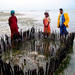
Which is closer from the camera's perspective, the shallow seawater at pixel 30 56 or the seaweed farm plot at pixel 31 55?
the seaweed farm plot at pixel 31 55

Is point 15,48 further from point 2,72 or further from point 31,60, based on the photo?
point 2,72

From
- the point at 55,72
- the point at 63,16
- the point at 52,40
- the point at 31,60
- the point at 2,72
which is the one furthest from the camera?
the point at 52,40

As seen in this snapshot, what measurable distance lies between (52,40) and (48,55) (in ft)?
6.17

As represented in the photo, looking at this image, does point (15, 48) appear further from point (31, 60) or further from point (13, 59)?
point (31, 60)

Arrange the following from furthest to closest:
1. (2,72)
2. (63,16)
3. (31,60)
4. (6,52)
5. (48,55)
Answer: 1. (63,16)
2. (6,52)
3. (48,55)
4. (31,60)
5. (2,72)

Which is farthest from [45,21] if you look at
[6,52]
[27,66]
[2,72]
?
[2,72]

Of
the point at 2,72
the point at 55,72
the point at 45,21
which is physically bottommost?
the point at 55,72

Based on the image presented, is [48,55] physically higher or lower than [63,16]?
lower

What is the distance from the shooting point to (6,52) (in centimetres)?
448

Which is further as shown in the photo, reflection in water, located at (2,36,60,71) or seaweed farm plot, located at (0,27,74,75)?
reflection in water, located at (2,36,60,71)

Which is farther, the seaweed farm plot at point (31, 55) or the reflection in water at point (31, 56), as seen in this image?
the reflection in water at point (31, 56)

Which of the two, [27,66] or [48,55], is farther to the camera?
[48,55]

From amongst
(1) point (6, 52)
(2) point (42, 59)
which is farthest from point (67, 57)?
(1) point (6, 52)

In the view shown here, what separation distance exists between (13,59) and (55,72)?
5.36 ft
